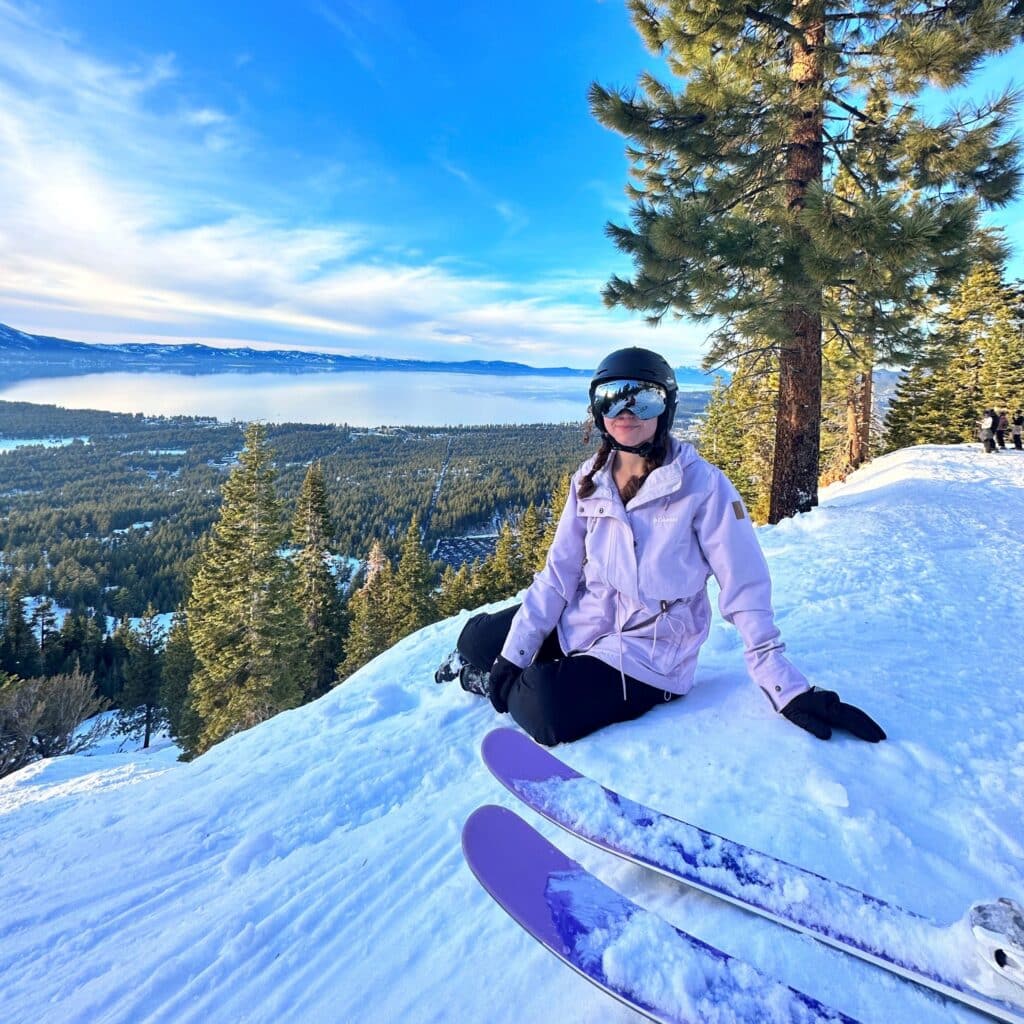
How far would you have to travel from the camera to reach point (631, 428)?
2.28m

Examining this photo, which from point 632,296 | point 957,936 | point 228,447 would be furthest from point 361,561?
point 228,447

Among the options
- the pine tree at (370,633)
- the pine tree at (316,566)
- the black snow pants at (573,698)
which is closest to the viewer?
the black snow pants at (573,698)

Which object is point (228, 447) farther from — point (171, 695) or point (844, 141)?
point (844, 141)

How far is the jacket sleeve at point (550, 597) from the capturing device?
2.47 meters

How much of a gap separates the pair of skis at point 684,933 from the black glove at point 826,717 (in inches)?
25.4

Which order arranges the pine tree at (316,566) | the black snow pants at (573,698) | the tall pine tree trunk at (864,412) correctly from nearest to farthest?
the black snow pants at (573,698)
the tall pine tree trunk at (864,412)
the pine tree at (316,566)

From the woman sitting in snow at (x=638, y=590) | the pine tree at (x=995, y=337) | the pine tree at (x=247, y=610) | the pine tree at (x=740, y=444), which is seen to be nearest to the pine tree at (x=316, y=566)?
the pine tree at (x=247, y=610)

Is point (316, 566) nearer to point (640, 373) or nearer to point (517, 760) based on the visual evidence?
point (517, 760)

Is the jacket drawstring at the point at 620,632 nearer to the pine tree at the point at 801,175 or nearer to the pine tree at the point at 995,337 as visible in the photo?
the pine tree at the point at 801,175

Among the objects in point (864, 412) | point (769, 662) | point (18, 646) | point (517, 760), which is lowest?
point (18, 646)

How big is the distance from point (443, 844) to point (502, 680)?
2.57 ft

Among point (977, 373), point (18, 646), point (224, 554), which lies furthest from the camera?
point (18, 646)

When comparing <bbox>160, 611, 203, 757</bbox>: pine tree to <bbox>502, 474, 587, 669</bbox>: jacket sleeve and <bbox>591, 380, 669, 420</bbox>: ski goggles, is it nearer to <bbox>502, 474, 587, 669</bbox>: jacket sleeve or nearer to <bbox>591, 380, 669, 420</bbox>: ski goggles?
<bbox>502, 474, 587, 669</bbox>: jacket sleeve

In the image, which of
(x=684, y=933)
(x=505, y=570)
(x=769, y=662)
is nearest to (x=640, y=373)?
(x=769, y=662)
